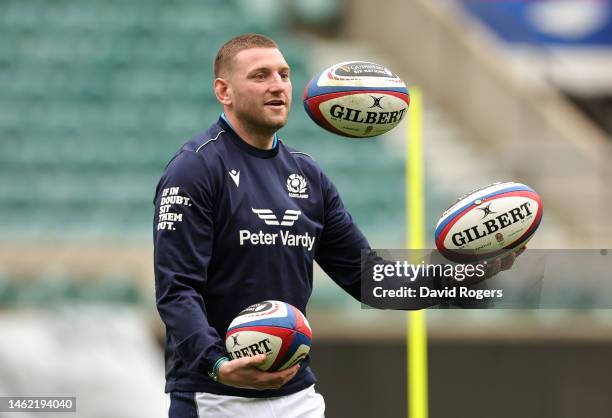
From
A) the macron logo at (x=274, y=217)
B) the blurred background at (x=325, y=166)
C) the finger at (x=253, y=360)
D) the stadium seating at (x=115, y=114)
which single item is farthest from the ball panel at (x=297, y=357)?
the stadium seating at (x=115, y=114)

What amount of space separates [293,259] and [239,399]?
1.56 feet

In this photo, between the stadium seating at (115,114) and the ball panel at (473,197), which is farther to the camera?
the stadium seating at (115,114)

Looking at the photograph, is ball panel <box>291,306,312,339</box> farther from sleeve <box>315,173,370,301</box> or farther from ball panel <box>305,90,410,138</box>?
ball panel <box>305,90,410,138</box>

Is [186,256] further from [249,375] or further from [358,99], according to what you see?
[358,99]

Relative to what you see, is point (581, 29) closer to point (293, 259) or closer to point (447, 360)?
point (447, 360)

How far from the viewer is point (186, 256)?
12.5ft

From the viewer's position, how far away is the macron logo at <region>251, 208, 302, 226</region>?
13.0 feet

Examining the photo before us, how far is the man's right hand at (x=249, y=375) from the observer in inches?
142

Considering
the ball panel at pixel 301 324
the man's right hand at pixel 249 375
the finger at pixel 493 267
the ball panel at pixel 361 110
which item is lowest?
the man's right hand at pixel 249 375

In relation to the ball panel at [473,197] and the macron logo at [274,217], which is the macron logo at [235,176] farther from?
the ball panel at [473,197]

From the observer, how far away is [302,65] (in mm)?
12164

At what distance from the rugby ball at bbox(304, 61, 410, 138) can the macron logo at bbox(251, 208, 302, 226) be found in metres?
0.39

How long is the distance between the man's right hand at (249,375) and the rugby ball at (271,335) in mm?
25

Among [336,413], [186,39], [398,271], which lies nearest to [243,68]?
[398,271]
